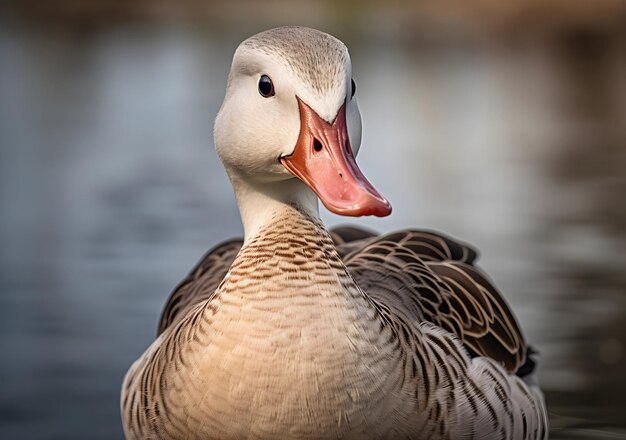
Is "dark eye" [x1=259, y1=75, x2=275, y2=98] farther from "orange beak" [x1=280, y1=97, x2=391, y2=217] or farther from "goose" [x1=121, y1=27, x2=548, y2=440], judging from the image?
"orange beak" [x1=280, y1=97, x2=391, y2=217]

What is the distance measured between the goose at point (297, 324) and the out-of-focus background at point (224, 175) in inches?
46.9

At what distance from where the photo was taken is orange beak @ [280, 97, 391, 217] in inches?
118

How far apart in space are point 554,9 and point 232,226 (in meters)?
4.94

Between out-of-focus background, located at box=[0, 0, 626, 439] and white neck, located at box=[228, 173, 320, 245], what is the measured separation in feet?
4.48

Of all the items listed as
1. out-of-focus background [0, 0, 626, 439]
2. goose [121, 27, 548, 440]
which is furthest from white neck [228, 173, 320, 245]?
out-of-focus background [0, 0, 626, 439]

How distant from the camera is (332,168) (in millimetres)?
3100

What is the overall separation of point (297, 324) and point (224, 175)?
14.9 feet

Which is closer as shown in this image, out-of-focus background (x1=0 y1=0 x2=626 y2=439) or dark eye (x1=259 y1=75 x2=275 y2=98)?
dark eye (x1=259 y1=75 x2=275 y2=98)

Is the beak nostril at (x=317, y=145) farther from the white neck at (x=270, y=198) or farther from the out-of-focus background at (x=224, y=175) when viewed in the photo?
the out-of-focus background at (x=224, y=175)

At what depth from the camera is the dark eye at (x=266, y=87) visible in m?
3.28

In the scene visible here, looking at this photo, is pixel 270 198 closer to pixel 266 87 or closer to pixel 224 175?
pixel 266 87

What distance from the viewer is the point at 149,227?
6.88 metres

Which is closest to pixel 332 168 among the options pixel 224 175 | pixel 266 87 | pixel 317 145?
pixel 317 145

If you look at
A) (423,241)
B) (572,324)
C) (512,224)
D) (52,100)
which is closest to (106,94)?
(52,100)
